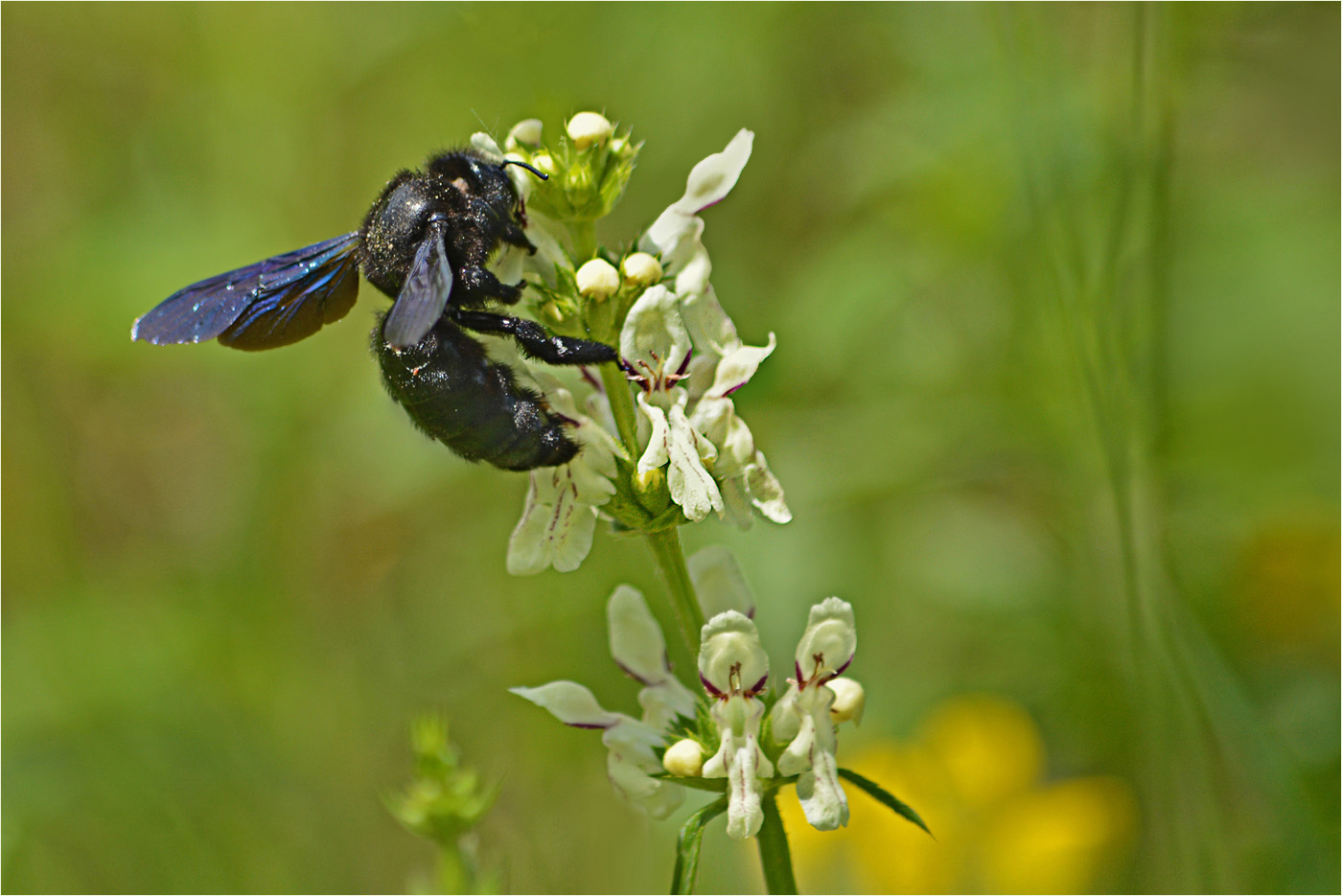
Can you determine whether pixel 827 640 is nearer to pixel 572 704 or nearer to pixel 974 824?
pixel 572 704

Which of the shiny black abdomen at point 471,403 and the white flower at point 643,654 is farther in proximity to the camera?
the white flower at point 643,654

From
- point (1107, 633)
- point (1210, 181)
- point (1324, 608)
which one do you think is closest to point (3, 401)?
point (1107, 633)

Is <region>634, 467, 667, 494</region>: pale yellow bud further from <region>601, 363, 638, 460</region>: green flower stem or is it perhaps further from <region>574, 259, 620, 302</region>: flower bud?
<region>574, 259, 620, 302</region>: flower bud

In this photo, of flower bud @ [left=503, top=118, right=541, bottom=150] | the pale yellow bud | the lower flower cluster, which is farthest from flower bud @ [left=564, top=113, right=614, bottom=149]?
the lower flower cluster

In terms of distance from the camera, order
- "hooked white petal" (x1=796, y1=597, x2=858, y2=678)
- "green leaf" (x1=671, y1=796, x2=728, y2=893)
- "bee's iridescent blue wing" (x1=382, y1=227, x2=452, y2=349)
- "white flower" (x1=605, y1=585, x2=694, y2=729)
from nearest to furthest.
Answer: "green leaf" (x1=671, y1=796, x2=728, y2=893)
"bee's iridescent blue wing" (x1=382, y1=227, x2=452, y2=349)
"hooked white petal" (x1=796, y1=597, x2=858, y2=678)
"white flower" (x1=605, y1=585, x2=694, y2=729)

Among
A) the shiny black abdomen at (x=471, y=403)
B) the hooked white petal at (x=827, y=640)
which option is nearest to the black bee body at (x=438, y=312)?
the shiny black abdomen at (x=471, y=403)

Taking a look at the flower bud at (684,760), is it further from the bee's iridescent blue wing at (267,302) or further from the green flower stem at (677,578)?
the bee's iridescent blue wing at (267,302)

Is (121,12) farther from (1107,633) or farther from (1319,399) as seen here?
(1319,399)
